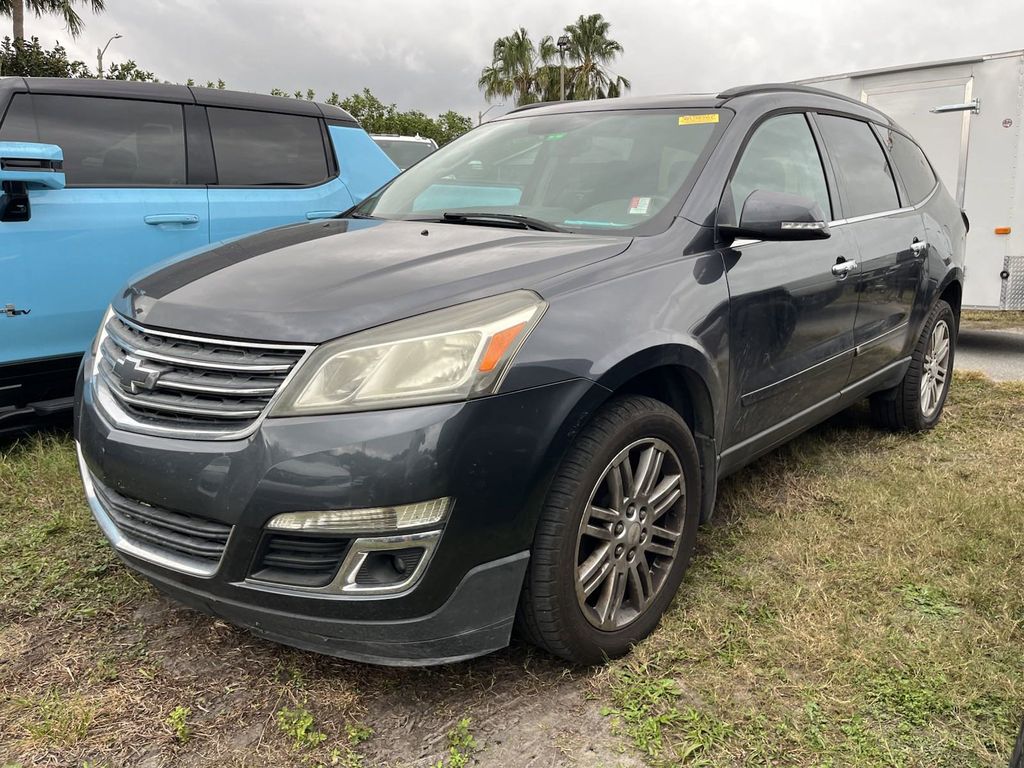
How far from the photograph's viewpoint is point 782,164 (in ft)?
10.6

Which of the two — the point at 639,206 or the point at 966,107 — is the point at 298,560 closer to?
the point at 639,206

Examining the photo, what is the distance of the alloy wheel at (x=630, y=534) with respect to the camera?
223cm

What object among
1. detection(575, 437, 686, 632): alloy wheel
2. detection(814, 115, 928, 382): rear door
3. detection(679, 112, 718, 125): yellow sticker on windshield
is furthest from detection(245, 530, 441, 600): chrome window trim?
detection(814, 115, 928, 382): rear door

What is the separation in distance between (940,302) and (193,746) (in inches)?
167

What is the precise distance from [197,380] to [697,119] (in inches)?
79.4

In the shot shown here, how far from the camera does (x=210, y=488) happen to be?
6.26 feet

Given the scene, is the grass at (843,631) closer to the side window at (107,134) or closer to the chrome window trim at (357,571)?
the chrome window trim at (357,571)

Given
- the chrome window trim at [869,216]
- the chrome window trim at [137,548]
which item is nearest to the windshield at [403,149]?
the chrome window trim at [869,216]

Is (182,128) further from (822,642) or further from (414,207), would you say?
(822,642)

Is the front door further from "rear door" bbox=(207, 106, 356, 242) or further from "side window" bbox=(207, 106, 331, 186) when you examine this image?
"side window" bbox=(207, 106, 331, 186)

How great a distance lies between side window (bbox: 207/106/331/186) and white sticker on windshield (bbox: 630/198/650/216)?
278 centimetres

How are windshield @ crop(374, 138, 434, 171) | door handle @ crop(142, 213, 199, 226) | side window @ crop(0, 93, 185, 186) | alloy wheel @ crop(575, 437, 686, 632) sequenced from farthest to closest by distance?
windshield @ crop(374, 138, 434, 171) < door handle @ crop(142, 213, 199, 226) < side window @ crop(0, 93, 185, 186) < alloy wheel @ crop(575, 437, 686, 632)

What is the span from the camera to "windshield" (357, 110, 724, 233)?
2799mm

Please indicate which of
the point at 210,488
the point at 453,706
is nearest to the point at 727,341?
the point at 453,706
